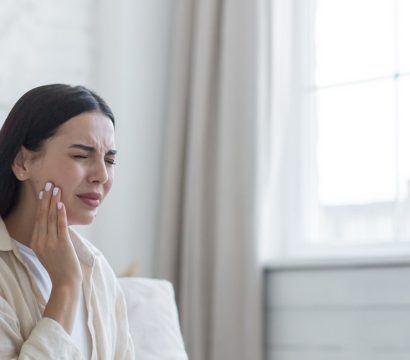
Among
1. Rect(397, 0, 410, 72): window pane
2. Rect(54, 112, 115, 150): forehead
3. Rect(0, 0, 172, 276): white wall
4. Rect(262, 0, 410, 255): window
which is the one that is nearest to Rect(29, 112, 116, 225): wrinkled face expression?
Rect(54, 112, 115, 150): forehead

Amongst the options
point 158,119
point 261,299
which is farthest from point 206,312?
point 158,119

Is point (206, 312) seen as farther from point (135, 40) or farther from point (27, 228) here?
point (27, 228)

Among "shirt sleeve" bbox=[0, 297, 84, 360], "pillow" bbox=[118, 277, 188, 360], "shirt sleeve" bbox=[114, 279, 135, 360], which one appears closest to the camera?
"shirt sleeve" bbox=[0, 297, 84, 360]

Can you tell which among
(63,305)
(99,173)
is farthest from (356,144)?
(63,305)

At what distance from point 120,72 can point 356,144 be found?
2.97 ft

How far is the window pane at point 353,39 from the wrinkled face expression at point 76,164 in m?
1.57

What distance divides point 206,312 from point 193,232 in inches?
11.3

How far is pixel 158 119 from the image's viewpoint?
3.52 meters

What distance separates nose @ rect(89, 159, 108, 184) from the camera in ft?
6.08

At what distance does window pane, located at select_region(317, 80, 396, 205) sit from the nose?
58.3 inches

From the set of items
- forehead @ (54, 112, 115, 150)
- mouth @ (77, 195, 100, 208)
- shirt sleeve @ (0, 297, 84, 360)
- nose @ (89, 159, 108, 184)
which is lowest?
shirt sleeve @ (0, 297, 84, 360)

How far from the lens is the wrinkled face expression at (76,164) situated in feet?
6.01

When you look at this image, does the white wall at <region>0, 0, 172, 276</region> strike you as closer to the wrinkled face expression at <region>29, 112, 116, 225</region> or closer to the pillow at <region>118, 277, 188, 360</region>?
→ the pillow at <region>118, 277, 188, 360</region>

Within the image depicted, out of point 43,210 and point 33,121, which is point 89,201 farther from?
point 33,121
